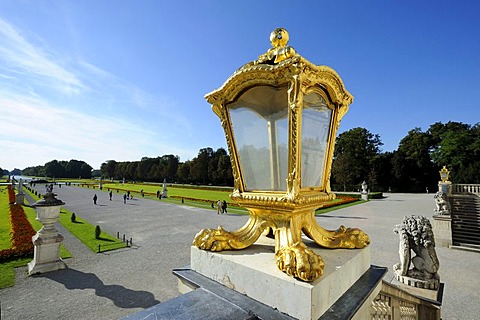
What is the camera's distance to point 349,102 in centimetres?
218

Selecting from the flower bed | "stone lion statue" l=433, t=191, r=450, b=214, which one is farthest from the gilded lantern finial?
"stone lion statue" l=433, t=191, r=450, b=214

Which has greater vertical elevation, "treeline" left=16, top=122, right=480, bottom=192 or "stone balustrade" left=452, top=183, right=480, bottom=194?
"treeline" left=16, top=122, right=480, bottom=192

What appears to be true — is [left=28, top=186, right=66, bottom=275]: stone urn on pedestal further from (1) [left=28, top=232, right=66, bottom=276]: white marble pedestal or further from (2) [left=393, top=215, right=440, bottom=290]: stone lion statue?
(2) [left=393, top=215, right=440, bottom=290]: stone lion statue

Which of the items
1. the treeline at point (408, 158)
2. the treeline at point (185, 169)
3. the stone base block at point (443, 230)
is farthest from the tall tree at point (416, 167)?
the stone base block at point (443, 230)

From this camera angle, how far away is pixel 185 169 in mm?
74375

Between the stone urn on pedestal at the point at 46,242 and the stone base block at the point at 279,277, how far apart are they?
32.4 feet

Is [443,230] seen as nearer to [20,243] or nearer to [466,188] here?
[466,188]

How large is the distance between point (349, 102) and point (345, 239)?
1.22m

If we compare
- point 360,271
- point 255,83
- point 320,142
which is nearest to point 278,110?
point 255,83

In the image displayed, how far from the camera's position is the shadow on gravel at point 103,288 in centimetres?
652

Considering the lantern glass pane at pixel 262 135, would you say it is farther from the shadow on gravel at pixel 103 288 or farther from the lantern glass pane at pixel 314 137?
the shadow on gravel at pixel 103 288

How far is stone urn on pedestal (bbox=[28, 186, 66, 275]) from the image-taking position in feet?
28.5

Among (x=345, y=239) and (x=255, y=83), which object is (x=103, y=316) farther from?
(x=255, y=83)

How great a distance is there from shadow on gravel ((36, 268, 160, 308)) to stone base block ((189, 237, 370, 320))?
227 inches
